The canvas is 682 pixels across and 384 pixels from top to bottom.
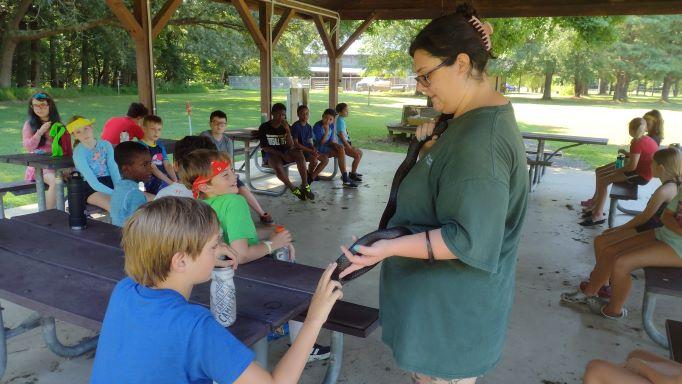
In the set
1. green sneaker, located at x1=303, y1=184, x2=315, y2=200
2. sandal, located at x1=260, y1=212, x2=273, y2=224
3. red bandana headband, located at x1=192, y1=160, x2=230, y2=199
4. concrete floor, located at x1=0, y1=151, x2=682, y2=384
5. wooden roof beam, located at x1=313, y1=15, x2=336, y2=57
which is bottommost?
concrete floor, located at x1=0, y1=151, x2=682, y2=384

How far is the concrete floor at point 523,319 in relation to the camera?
2.52 m

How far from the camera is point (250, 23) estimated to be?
689cm

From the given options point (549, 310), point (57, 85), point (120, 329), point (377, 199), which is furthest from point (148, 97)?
point (57, 85)

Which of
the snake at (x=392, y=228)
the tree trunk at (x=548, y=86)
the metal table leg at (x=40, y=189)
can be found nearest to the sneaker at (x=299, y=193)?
the metal table leg at (x=40, y=189)

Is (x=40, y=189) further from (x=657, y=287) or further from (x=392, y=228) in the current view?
(x=657, y=287)

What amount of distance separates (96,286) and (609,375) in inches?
74.1

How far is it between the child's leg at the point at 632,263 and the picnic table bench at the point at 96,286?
72.0 inches

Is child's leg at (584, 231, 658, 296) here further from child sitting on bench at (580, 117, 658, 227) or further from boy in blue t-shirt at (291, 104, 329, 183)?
boy in blue t-shirt at (291, 104, 329, 183)

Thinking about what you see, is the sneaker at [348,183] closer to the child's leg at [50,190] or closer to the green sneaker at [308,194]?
the green sneaker at [308,194]

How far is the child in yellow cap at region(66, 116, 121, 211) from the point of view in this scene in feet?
12.9

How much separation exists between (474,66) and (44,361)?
2.54 meters

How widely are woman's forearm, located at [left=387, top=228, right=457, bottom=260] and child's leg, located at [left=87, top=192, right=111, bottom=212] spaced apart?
3333mm

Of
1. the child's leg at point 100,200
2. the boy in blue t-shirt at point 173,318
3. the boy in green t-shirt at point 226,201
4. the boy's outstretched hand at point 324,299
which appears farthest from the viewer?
the child's leg at point 100,200

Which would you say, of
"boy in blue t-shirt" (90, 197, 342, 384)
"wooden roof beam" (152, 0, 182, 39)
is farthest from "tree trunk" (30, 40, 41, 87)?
"boy in blue t-shirt" (90, 197, 342, 384)
